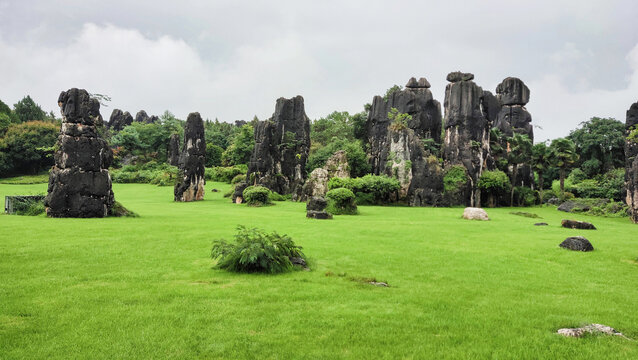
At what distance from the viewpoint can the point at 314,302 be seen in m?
5.95

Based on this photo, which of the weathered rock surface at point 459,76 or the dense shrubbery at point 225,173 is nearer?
the weathered rock surface at point 459,76

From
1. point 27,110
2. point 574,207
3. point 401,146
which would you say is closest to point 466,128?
point 401,146

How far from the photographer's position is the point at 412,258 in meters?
9.59

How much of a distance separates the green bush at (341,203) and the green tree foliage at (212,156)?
1660 inches

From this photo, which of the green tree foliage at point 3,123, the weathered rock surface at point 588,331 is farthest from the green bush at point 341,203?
the green tree foliage at point 3,123

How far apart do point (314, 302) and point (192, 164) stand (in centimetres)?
2888

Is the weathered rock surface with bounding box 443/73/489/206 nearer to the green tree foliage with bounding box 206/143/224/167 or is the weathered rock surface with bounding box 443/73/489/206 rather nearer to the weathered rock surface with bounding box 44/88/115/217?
the weathered rock surface with bounding box 44/88/115/217

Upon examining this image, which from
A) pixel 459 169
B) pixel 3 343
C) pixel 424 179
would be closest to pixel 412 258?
pixel 3 343

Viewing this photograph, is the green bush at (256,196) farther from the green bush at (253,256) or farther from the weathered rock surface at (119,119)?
the weathered rock surface at (119,119)

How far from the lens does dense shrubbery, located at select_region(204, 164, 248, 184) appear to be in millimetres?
49250

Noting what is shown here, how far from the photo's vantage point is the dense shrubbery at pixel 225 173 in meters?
49.2

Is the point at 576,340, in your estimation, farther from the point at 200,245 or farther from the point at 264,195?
the point at 264,195

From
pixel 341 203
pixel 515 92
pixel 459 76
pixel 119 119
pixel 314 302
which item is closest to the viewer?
pixel 314 302

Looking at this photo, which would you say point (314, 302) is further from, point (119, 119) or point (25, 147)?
point (119, 119)
